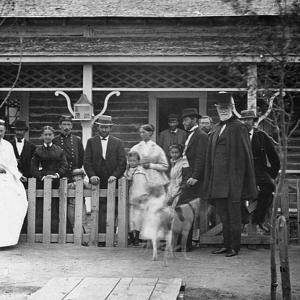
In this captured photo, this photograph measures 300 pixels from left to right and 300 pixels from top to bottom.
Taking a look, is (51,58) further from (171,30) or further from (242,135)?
(242,135)

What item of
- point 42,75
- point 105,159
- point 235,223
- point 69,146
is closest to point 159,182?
point 105,159

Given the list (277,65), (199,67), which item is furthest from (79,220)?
(199,67)

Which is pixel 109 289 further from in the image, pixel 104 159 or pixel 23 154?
pixel 23 154

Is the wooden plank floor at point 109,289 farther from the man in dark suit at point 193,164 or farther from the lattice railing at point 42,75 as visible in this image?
the lattice railing at point 42,75

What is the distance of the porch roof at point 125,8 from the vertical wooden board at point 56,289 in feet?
34.9

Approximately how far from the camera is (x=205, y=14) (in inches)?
645

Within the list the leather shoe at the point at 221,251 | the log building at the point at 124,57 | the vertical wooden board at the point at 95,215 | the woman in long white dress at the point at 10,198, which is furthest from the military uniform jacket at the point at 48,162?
the log building at the point at 124,57

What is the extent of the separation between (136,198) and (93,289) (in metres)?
3.63

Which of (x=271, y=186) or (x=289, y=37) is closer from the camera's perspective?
(x=289, y=37)

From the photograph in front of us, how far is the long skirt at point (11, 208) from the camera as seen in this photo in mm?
9617

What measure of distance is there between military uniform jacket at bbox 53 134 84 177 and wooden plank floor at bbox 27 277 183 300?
434 cm

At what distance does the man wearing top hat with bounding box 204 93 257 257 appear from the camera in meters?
9.34

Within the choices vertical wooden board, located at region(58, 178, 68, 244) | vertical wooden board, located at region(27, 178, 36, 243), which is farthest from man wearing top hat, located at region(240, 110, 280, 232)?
vertical wooden board, located at region(27, 178, 36, 243)

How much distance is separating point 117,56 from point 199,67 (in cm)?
190
